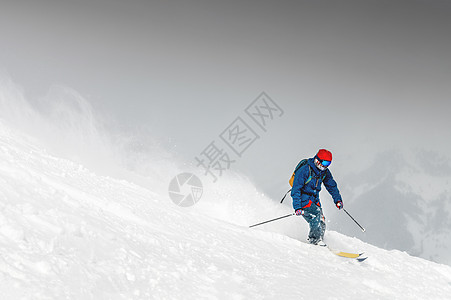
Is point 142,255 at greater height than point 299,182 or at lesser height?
lesser

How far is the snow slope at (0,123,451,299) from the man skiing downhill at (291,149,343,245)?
1.49 ft

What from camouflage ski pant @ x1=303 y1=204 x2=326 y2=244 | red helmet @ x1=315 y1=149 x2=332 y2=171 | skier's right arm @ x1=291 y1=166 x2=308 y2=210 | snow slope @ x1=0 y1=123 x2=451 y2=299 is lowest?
snow slope @ x1=0 y1=123 x2=451 y2=299

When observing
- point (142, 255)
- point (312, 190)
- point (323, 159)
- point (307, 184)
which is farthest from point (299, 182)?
point (142, 255)

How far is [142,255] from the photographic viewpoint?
3803 mm

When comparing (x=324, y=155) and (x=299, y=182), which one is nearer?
(x=324, y=155)

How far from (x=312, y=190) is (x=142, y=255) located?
3977 mm

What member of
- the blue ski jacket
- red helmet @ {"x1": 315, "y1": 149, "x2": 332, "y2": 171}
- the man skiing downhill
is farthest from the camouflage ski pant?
red helmet @ {"x1": 315, "y1": 149, "x2": 332, "y2": 171}

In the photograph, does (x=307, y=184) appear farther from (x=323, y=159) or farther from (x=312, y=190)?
(x=323, y=159)

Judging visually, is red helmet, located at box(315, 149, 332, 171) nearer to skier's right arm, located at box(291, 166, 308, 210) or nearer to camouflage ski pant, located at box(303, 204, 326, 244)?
skier's right arm, located at box(291, 166, 308, 210)

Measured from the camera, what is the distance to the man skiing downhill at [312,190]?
6.79 meters

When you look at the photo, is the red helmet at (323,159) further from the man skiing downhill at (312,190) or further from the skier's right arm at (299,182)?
the skier's right arm at (299,182)

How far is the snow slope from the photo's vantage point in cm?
287

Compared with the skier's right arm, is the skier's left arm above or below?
above

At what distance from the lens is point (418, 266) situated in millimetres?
6773
